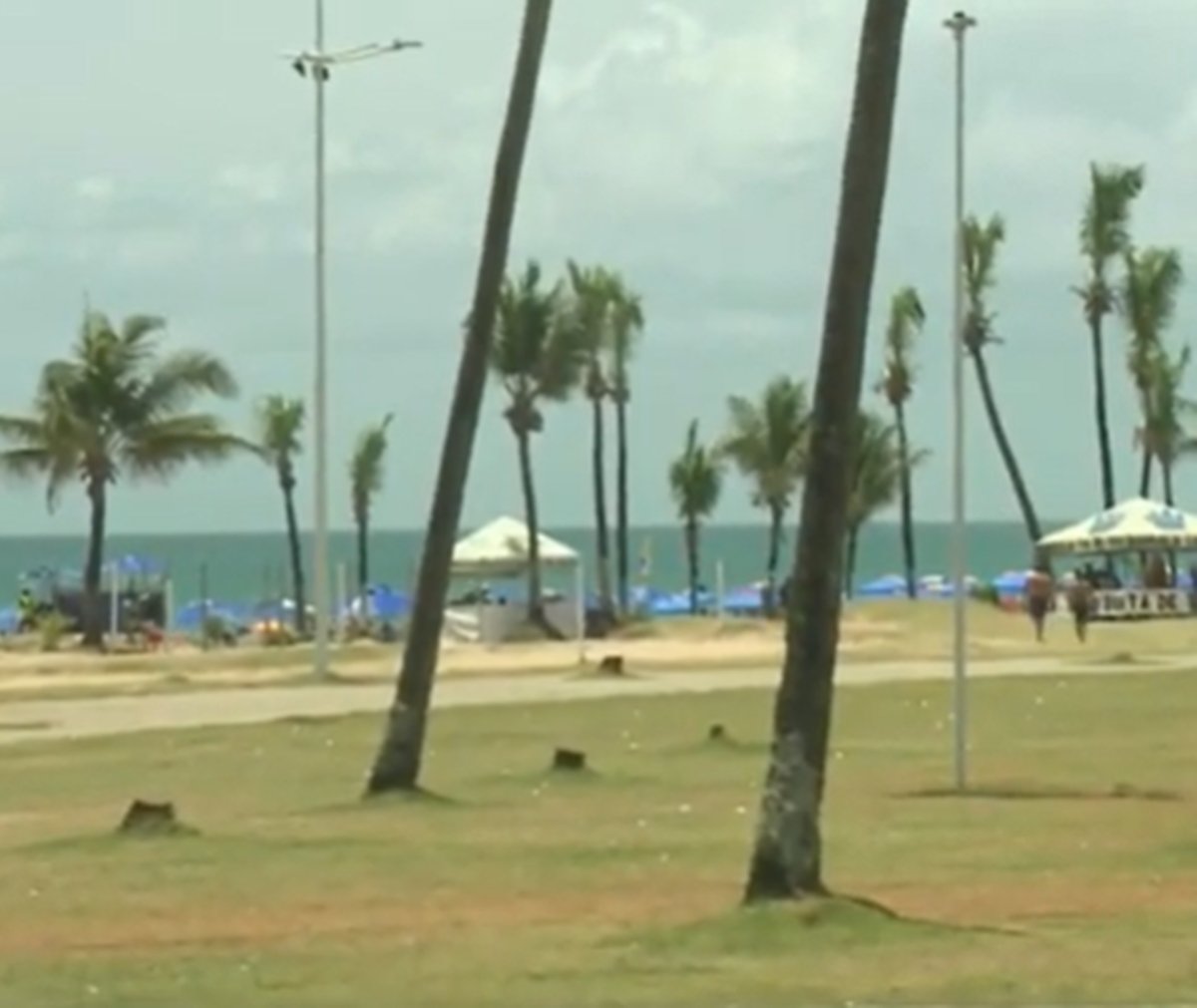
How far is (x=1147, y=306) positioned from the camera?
9394 centimetres

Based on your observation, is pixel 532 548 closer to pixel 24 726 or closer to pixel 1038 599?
pixel 1038 599

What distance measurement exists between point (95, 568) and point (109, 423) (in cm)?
288

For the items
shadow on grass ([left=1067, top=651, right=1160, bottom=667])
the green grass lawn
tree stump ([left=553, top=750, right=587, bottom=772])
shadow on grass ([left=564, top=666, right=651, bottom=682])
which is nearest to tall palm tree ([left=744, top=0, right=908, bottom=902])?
the green grass lawn

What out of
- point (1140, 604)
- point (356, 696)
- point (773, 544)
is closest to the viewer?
point (356, 696)

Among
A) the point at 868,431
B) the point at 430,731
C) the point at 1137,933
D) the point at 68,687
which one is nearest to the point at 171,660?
the point at 68,687

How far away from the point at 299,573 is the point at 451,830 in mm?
71381

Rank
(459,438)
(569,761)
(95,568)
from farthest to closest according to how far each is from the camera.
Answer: (95,568)
(569,761)
(459,438)

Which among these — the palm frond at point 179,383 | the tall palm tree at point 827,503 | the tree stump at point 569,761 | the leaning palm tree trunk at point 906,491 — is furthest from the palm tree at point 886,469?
the tall palm tree at point 827,503

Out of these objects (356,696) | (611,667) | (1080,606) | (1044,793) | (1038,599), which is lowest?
(1044,793)

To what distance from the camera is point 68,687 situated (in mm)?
54625

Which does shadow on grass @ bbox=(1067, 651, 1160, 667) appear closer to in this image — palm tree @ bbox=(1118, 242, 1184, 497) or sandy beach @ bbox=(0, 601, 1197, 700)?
sandy beach @ bbox=(0, 601, 1197, 700)

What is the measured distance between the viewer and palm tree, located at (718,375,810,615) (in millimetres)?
97188

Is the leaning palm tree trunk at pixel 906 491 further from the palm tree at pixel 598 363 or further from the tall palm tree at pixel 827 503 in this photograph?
the tall palm tree at pixel 827 503

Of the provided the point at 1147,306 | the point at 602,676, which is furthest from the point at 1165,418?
the point at 602,676
